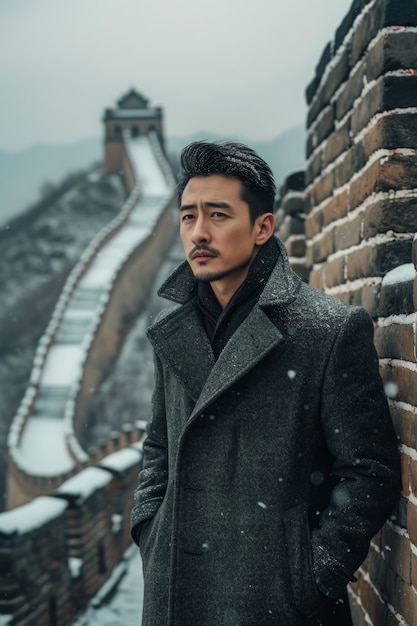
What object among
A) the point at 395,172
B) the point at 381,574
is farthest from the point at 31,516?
the point at 395,172

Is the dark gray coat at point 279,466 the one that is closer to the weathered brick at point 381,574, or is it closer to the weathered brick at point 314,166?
the weathered brick at point 381,574

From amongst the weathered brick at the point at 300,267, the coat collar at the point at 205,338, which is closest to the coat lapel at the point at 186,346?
the coat collar at the point at 205,338

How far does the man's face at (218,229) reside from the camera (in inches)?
87.4

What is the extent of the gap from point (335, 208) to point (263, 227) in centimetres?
96

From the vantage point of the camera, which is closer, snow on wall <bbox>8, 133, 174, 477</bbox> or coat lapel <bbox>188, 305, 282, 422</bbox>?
coat lapel <bbox>188, 305, 282, 422</bbox>

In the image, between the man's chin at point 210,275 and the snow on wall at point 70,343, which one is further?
the snow on wall at point 70,343

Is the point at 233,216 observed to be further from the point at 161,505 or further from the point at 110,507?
the point at 110,507

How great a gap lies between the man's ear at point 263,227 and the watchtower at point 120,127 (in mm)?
49309

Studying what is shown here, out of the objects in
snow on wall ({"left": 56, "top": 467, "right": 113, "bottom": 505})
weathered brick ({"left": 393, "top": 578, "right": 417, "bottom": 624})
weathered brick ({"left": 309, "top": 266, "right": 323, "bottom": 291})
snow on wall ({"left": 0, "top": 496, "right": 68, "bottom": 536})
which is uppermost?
weathered brick ({"left": 309, "top": 266, "right": 323, "bottom": 291})

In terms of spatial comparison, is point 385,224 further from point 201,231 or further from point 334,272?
point 334,272

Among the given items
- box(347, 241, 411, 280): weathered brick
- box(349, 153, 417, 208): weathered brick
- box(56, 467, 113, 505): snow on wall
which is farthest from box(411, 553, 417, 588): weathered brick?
box(56, 467, 113, 505): snow on wall

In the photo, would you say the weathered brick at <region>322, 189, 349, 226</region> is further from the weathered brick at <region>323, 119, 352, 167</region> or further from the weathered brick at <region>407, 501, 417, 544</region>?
the weathered brick at <region>407, 501, 417, 544</region>

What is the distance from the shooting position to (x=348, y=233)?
290cm

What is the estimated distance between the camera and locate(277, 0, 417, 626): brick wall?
219 centimetres
